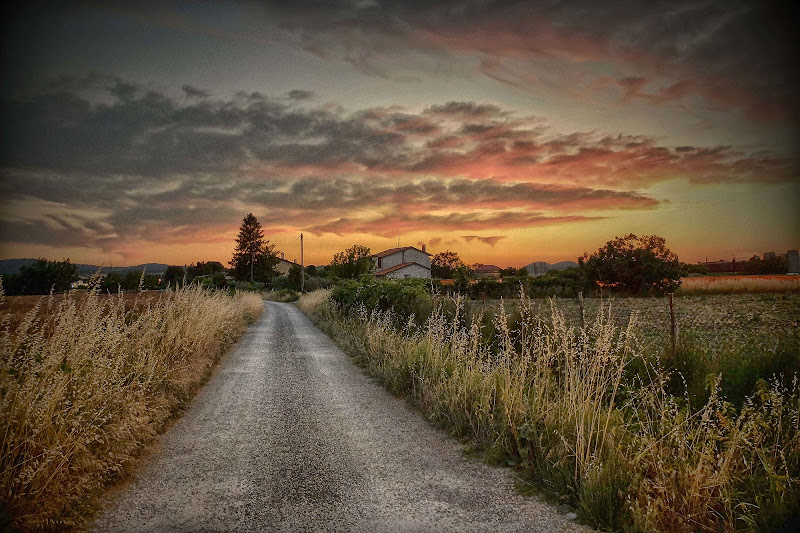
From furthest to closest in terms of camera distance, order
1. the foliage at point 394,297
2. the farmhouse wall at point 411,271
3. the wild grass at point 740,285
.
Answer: the farmhouse wall at point 411,271, the wild grass at point 740,285, the foliage at point 394,297

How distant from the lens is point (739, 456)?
4.70 metres

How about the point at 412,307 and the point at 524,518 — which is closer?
the point at 524,518

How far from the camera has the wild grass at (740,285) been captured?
30297 millimetres

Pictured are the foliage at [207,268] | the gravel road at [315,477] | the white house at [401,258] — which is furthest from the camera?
the foliage at [207,268]

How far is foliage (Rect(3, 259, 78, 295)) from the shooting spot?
24.3 meters

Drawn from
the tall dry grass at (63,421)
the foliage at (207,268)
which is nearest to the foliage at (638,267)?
the tall dry grass at (63,421)

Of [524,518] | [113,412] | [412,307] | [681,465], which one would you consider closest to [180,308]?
[412,307]

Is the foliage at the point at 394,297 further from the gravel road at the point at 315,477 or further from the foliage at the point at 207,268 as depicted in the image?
the foliage at the point at 207,268

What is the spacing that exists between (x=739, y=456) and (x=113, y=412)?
7.10m

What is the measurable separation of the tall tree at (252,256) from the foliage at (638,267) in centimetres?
6064

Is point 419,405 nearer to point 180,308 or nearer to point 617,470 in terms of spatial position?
point 617,470

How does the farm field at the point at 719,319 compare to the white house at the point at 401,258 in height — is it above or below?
below

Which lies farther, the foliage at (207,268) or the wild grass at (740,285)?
the foliage at (207,268)

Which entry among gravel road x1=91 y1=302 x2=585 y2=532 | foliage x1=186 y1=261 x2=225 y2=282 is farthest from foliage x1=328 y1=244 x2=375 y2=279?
foliage x1=186 y1=261 x2=225 y2=282
